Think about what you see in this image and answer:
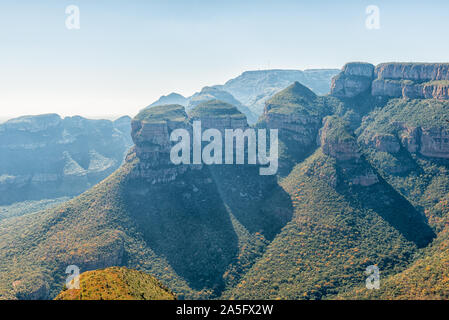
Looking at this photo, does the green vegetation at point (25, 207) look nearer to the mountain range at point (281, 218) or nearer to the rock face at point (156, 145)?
the mountain range at point (281, 218)

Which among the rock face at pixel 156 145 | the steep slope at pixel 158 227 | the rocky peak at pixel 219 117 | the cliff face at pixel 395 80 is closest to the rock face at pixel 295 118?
the rocky peak at pixel 219 117

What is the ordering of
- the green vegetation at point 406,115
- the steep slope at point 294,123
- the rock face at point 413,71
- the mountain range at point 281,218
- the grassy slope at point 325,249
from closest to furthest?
the grassy slope at point 325,249, the mountain range at point 281,218, the green vegetation at point 406,115, the rock face at point 413,71, the steep slope at point 294,123

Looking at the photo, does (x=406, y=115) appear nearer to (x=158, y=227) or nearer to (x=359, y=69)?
(x=359, y=69)

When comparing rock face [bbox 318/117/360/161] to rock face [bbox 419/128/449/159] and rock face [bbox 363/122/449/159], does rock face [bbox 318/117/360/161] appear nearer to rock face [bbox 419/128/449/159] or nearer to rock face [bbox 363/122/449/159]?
rock face [bbox 363/122/449/159]

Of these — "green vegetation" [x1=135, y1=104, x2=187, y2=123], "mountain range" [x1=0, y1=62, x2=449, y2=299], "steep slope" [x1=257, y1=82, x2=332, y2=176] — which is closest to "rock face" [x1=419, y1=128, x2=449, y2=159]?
→ "mountain range" [x1=0, y1=62, x2=449, y2=299]

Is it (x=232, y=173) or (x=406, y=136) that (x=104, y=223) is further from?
(x=406, y=136)

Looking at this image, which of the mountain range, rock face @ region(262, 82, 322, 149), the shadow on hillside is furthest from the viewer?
rock face @ region(262, 82, 322, 149)

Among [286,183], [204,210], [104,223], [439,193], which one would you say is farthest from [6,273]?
[439,193]
